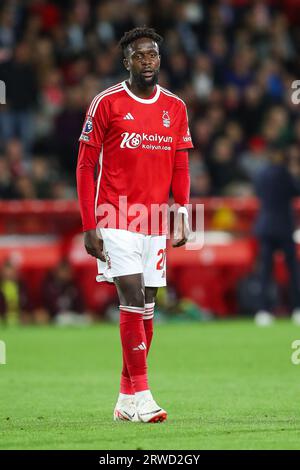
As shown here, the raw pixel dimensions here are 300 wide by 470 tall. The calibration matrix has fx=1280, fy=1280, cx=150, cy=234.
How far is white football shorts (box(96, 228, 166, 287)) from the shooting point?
8.04 m

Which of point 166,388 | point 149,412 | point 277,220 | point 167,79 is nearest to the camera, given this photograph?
point 149,412

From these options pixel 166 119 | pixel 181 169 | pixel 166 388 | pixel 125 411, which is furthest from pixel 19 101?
pixel 125 411

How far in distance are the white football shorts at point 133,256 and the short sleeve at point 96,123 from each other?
1.89ft

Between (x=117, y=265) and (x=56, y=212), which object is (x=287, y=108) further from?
(x=117, y=265)

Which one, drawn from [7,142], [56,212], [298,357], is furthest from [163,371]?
[7,142]

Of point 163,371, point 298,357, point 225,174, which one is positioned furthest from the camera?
point 225,174

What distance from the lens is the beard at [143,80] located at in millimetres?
8172

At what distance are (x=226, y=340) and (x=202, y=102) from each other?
7.91 meters

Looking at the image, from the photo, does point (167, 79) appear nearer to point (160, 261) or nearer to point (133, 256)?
point (160, 261)

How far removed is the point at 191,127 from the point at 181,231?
42.1 feet

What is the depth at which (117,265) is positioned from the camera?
26.3 feet

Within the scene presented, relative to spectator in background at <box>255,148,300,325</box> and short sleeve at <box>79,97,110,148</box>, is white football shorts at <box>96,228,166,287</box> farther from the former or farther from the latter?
spectator in background at <box>255,148,300,325</box>

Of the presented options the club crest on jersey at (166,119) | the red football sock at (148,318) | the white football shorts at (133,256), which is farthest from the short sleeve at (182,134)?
the red football sock at (148,318)

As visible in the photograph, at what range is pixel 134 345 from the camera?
800 cm
